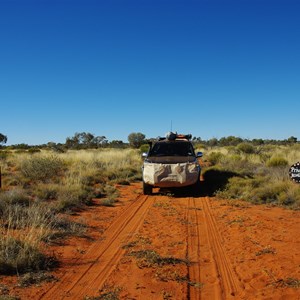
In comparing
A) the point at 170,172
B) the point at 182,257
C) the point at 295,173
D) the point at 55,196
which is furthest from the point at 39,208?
the point at 295,173

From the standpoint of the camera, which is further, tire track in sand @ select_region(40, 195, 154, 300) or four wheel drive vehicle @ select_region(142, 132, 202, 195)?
four wheel drive vehicle @ select_region(142, 132, 202, 195)

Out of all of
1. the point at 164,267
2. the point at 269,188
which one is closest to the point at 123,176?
the point at 269,188

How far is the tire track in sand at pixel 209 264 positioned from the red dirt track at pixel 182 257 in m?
0.01

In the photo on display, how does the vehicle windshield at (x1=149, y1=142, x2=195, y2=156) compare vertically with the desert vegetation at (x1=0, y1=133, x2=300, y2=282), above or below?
above

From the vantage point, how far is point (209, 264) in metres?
5.46

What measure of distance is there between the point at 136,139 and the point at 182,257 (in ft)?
169

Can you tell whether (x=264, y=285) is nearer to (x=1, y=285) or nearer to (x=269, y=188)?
(x=1, y=285)

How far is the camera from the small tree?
5619 cm

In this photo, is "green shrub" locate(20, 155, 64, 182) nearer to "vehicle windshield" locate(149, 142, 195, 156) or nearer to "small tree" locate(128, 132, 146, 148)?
"vehicle windshield" locate(149, 142, 195, 156)

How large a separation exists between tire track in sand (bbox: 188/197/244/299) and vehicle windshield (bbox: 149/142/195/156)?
512cm

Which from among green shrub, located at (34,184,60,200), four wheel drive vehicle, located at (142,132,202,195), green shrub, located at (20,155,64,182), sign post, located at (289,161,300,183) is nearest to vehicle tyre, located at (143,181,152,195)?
four wheel drive vehicle, located at (142,132,202,195)

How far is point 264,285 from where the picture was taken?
4656 mm

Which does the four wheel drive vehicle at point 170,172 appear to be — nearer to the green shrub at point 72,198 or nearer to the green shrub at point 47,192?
the green shrub at point 72,198

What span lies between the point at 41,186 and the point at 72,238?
5940 millimetres
